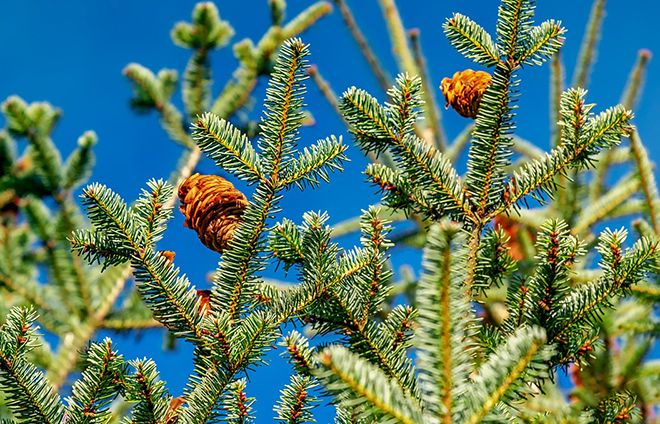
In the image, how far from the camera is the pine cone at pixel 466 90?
173cm

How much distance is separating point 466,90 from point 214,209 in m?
0.69

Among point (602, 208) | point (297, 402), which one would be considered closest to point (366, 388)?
point (297, 402)

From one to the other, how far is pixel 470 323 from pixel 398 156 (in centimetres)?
43

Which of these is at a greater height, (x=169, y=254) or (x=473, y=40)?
(x=473, y=40)

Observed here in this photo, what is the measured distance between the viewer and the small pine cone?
65.6 inches

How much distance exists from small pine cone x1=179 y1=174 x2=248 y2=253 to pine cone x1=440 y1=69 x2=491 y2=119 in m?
0.59

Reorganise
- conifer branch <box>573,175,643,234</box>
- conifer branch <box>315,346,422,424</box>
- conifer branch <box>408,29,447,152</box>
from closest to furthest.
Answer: conifer branch <box>315,346,422,424</box> < conifer branch <box>573,175,643,234</box> < conifer branch <box>408,29,447,152</box>

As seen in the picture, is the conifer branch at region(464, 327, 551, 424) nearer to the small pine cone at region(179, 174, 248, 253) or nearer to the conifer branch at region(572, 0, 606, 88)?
the small pine cone at region(179, 174, 248, 253)

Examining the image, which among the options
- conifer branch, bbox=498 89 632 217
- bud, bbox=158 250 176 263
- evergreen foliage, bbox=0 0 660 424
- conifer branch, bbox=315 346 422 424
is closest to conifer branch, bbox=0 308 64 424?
evergreen foliage, bbox=0 0 660 424

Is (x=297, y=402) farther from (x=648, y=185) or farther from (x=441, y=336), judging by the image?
(x=648, y=185)

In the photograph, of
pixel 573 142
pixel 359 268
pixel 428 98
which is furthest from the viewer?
pixel 428 98

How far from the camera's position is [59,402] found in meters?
1.38

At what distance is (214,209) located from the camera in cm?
168

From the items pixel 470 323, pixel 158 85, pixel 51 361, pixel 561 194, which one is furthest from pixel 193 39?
pixel 470 323
